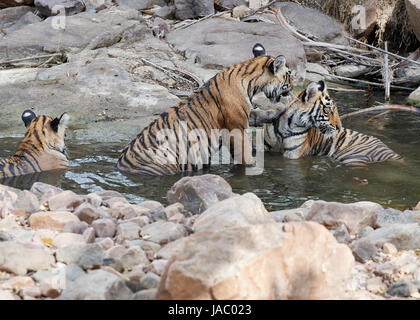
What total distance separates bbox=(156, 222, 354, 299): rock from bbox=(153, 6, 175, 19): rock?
11.3 metres

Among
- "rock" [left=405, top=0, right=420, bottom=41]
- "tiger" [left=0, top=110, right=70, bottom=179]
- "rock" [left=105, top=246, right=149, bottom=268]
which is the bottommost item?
"tiger" [left=0, top=110, right=70, bottom=179]

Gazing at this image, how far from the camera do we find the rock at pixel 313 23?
1327cm

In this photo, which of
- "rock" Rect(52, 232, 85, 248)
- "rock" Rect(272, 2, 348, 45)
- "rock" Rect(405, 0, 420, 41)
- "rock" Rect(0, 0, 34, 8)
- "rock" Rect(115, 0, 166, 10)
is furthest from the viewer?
"rock" Rect(0, 0, 34, 8)

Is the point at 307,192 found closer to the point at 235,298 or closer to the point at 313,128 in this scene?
the point at 313,128

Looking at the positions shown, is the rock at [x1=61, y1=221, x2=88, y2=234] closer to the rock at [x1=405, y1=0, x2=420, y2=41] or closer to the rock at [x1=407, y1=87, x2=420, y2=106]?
the rock at [x1=407, y1=87, x2=420, y2=106]

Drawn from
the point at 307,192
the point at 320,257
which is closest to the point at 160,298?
the point at 320,257

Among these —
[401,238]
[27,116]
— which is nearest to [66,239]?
[401,238]

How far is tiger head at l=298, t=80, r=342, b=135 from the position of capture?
735 centimetres

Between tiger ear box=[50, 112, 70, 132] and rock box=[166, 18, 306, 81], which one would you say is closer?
tiger ear box=[50, 112, 70, 132]

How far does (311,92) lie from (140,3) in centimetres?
764

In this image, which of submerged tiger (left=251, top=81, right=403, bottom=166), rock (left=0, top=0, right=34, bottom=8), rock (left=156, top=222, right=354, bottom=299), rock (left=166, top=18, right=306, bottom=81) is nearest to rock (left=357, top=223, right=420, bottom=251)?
rock (left=156, top=222, right=354, bottom=299)

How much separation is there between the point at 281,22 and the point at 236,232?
9844 mm

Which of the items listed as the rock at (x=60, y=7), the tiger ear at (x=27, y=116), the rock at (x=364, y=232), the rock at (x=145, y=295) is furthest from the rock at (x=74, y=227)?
the rock at (x=60, y=7)

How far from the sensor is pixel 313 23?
1349 cm
